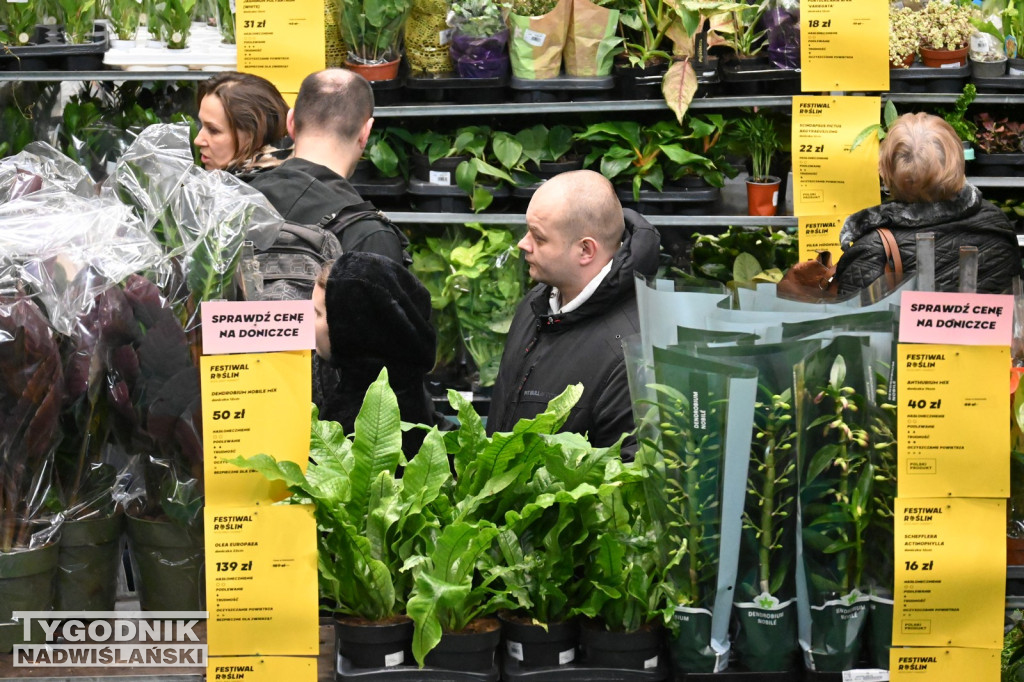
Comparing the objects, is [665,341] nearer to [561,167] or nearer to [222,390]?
→ [222,390]

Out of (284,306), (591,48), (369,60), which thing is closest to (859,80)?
(591,48)

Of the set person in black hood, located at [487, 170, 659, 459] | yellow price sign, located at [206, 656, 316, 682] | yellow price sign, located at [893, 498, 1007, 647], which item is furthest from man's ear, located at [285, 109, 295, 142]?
yellow price sign, located at [893, 498, 1007, 647]

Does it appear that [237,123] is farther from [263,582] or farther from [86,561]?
[263,582]

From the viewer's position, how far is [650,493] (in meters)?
1.57

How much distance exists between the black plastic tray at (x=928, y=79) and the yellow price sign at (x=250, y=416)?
3.01 meters

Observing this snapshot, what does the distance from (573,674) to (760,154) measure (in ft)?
9.44

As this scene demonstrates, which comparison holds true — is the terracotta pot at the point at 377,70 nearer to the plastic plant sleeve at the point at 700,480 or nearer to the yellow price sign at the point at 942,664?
the plastic plant sleeve at the point at 700,480

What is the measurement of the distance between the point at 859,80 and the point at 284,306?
2.82 metres

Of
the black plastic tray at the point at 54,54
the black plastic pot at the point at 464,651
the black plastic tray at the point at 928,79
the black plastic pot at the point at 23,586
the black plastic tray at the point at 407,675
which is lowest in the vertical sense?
the black plastic tray at the point at 407,675

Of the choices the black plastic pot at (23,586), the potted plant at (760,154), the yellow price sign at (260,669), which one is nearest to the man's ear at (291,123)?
the potted plant at (760,154)

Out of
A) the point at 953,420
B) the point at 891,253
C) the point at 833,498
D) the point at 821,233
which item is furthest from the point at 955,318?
the point at 821,233

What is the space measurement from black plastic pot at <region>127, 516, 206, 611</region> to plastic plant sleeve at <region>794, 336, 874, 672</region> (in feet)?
2.75

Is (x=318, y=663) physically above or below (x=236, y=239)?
below

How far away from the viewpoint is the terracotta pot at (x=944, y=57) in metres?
3.88
